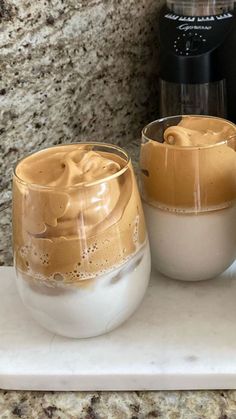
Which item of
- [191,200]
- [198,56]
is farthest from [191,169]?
[198,56]

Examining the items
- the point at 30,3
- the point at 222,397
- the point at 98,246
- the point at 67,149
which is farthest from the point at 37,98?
the point at 222,397

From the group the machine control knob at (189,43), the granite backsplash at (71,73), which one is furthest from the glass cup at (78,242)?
the machine control knob at (189,43)

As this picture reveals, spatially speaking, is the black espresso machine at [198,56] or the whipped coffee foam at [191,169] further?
the black espresso machine at [198,56]

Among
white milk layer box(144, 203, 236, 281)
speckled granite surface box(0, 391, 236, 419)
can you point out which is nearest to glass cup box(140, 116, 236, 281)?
white milk layer box(144, 203, 236, 281)

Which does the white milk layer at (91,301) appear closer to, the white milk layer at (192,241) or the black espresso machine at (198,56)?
the white milk layer at (192,241)

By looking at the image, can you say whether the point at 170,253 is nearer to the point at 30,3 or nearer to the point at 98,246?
the point at 98,246
